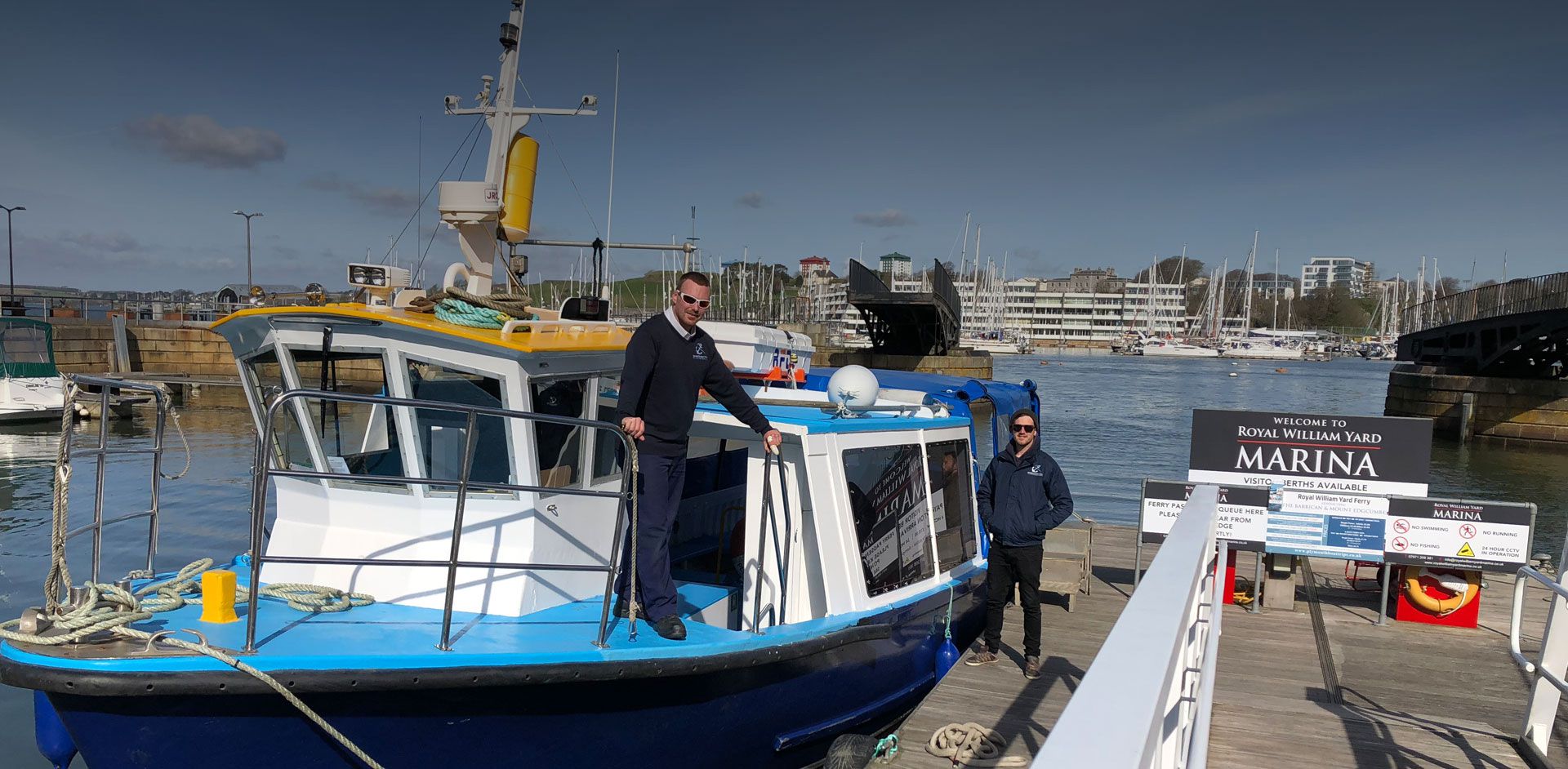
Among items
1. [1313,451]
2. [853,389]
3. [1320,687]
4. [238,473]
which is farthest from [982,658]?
[238,473]

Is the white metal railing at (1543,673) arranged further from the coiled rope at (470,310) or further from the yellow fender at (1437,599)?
the coiled rope at (470,310)

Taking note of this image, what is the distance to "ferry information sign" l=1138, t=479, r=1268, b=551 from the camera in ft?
25.0

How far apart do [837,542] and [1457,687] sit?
4342 mm

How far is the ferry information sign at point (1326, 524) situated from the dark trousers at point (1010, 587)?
276 centimetres

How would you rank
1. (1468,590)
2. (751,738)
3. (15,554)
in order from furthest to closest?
(15,554), (1468,590), (751,738)

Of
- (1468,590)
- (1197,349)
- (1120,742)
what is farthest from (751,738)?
(1197,349)

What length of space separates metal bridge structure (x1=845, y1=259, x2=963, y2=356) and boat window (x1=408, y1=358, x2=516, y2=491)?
115ft

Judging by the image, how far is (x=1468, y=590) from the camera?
7.36m

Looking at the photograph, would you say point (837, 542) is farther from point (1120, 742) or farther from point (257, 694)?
point (1120, 742)

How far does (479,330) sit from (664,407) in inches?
Result: 42.1

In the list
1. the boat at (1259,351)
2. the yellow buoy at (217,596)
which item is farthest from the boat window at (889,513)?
the boat at (1259,351)

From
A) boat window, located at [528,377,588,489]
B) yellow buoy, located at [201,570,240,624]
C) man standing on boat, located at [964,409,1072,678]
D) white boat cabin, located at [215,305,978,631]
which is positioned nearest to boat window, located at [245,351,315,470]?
white boat cabin, located at [215,305,978,631]

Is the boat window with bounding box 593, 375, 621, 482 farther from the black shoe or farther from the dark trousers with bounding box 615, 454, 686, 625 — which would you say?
the black shoe

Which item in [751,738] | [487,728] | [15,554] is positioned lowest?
[15,554]
